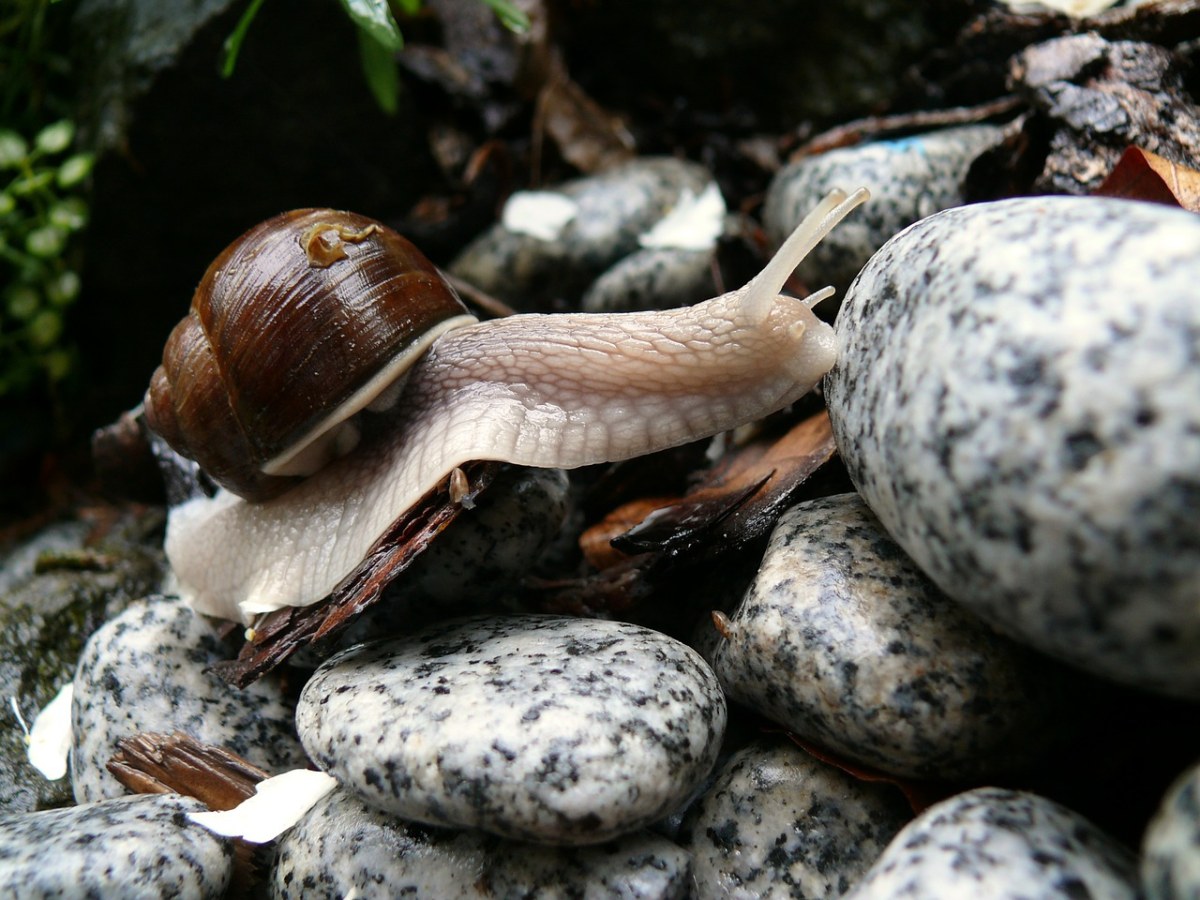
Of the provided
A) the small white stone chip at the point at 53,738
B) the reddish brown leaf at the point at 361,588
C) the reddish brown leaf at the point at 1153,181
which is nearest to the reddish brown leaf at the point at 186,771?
the reddish brown leaf at the point at 361,588

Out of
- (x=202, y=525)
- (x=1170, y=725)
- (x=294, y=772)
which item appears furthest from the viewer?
(x=202, y=525)

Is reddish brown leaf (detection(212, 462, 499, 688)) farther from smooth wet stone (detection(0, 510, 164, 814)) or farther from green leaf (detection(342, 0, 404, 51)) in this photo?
green leaf (detection(342, 0, 404, 51))

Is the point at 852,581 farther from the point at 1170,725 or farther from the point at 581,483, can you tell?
the point at 581,483

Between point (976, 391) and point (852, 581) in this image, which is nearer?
point (976, 391)

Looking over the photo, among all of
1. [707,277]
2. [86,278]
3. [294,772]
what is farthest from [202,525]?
[707,277]

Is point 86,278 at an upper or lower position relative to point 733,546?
upper

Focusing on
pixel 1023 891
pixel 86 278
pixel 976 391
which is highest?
pixel 86 278

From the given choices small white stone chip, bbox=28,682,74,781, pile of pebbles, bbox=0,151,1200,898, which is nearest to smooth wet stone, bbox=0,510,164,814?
small white stone chip, bbox=28,682,74,781

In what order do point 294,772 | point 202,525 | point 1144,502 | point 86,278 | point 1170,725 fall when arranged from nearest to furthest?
point 1144,502 → point 1170,725 → point 294,772 → point 202,525 → point 86,278

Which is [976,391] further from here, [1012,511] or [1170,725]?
[1170,725]
